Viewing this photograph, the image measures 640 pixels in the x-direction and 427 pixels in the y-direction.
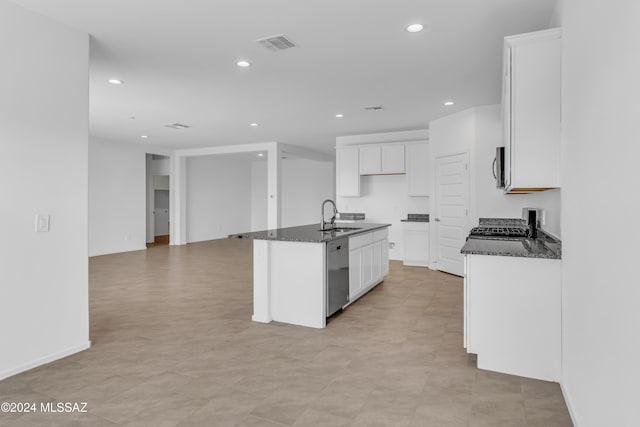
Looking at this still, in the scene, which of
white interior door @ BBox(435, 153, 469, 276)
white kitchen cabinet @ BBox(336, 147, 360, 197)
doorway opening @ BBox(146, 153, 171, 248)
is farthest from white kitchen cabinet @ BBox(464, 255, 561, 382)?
doorway opening @ BBox(146, 153, 171, 248)

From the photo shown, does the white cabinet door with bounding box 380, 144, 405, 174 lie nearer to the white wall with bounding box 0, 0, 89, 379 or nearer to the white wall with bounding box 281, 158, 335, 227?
the white wall with bounding box 281, 158, 335, 227

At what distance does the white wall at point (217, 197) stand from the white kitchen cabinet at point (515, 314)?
9793 millimetres

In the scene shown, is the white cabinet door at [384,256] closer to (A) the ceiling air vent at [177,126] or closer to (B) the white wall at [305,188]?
(A) the ceiling air vent at [177,126]

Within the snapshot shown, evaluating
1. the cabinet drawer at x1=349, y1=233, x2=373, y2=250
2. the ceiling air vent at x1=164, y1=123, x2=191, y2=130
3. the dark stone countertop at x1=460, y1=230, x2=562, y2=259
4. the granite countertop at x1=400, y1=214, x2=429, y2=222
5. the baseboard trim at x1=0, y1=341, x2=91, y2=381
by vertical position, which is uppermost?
the ceiling air vent at x1=164, y1=123, x2=191, y2=130

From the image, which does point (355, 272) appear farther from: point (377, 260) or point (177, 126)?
point (177, 126)

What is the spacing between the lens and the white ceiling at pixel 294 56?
9.86 feet

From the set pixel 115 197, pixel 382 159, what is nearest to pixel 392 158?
pixel 382 159

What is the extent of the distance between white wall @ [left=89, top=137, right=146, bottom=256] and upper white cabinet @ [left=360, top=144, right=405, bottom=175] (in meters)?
5.71

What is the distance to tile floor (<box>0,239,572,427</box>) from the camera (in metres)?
2.21

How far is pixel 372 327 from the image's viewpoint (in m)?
3.83

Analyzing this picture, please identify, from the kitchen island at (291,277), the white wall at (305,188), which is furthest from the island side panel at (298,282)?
the white wall at (305,188)

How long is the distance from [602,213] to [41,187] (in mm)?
3593

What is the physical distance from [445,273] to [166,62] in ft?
17.3

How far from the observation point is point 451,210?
6.53 meters
